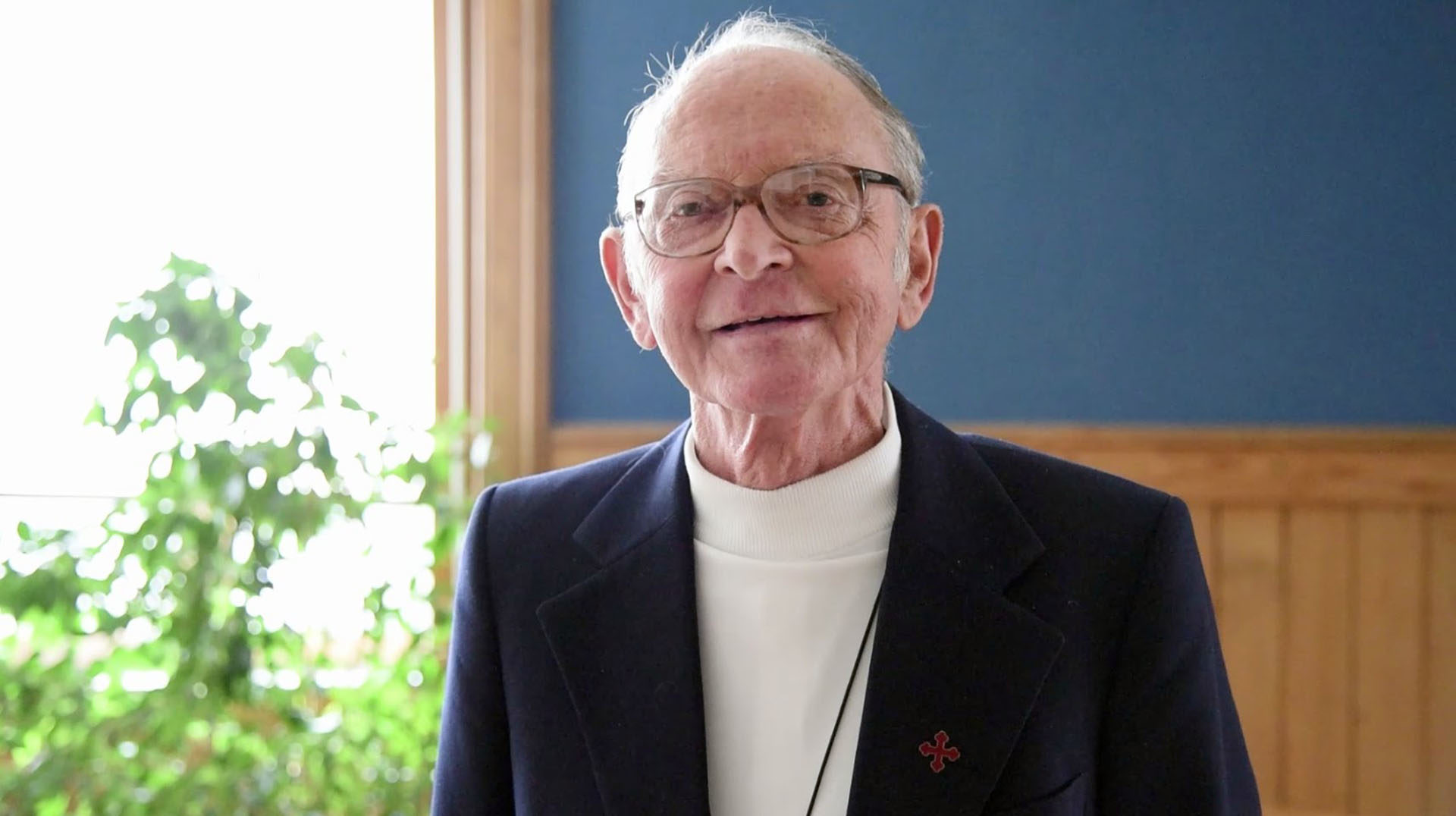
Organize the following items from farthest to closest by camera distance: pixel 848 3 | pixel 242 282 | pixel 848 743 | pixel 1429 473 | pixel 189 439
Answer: pixel 848 3 → pixel 1429 473 → pixel 242 282 → pixel 189 439 → pixel 848 743

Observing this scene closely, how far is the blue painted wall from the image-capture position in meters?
2.52

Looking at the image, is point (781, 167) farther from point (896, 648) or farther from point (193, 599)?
point (193, 599)

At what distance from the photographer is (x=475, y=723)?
1170 mm

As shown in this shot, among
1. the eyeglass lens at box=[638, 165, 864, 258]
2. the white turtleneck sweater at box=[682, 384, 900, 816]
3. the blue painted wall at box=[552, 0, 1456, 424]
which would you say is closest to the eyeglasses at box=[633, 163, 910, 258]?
the eyeglass lens at box=[638, 165, 864, 258]

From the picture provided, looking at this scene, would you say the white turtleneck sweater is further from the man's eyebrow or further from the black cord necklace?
the man's eyebrow

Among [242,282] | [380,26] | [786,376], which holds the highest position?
[380,26]

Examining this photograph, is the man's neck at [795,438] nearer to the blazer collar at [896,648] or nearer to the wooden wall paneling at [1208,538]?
the blazer collar at [896,648]

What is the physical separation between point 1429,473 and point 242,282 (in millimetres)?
2249

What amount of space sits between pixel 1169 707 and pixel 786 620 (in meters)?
0.32

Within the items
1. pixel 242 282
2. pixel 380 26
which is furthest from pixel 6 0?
pixel 242 282

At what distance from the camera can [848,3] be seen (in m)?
2.74

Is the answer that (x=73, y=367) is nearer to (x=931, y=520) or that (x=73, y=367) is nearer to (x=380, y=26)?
(x=380, y=26)

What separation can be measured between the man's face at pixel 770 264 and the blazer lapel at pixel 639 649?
0.15m

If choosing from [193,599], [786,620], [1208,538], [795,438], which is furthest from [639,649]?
[1208,538]
